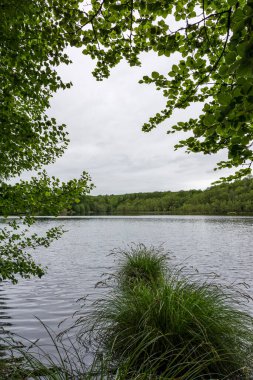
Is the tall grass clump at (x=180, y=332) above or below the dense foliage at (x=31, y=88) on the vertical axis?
below

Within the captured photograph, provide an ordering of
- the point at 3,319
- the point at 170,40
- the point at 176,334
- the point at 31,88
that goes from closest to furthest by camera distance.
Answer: the point at 170,40
the point at 31,88
the point at 176,334
the point at 3,319

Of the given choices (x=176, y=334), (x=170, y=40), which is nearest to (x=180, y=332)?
(x=176, y=334)

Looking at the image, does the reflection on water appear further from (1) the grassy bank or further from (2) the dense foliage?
(2) the dense foliage

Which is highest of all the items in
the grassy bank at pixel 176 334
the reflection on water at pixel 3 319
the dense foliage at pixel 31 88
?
the dense foliage at pixel 31 88

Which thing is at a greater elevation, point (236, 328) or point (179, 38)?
point (179, 38)

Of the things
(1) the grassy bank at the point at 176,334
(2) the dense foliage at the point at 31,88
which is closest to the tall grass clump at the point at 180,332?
(1) the grassy bank at the point at 176,334

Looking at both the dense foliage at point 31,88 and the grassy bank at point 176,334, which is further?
the grassy bank at point 176,334

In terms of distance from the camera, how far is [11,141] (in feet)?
16.0

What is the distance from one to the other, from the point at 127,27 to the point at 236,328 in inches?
217

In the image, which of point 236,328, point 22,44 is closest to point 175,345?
point 236,328

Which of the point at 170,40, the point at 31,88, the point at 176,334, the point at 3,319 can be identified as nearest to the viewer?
the point at 170,40

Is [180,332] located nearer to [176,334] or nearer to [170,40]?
[176,334]

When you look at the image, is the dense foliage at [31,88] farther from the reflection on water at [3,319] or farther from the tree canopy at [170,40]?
the reflection on water at [3,319]

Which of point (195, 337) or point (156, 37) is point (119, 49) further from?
point (195, 337)
